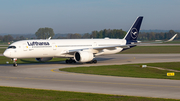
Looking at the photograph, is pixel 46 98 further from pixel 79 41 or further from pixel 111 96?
pixel 79 41

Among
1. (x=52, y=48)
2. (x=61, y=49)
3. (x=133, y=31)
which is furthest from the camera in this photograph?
(x=133, y=31)

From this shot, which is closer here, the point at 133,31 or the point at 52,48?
the point at 52,48

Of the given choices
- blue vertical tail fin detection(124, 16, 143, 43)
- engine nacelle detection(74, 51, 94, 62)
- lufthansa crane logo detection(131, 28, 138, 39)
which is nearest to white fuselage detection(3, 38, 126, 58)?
engine nacelle detection(74, 51, 94, 62)

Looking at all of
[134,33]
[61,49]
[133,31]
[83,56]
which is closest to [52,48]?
[61,49]

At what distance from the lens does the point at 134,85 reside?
23.2 metres

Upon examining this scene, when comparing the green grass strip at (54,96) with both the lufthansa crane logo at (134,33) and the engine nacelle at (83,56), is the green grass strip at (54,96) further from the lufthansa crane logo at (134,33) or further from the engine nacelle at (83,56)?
the lufthansa crane logo at (134,33)

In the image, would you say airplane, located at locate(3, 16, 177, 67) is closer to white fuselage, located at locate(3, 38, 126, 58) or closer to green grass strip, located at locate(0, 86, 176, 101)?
white fuselage, located at locate(3, 38, 126, 58)

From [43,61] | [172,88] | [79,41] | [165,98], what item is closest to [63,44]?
[79,41]

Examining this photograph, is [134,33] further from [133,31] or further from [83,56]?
[83,56]

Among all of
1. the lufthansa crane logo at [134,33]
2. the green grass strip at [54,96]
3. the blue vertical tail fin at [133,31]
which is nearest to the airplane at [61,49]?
the blue vertical tail fin at [133,31]

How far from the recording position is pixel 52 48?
44.6 m

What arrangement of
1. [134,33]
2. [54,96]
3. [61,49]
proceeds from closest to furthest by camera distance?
1. [54,96]
2. [61,49]
3. [134,33]

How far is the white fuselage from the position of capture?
137 ft

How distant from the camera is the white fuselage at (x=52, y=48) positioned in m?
41.8
